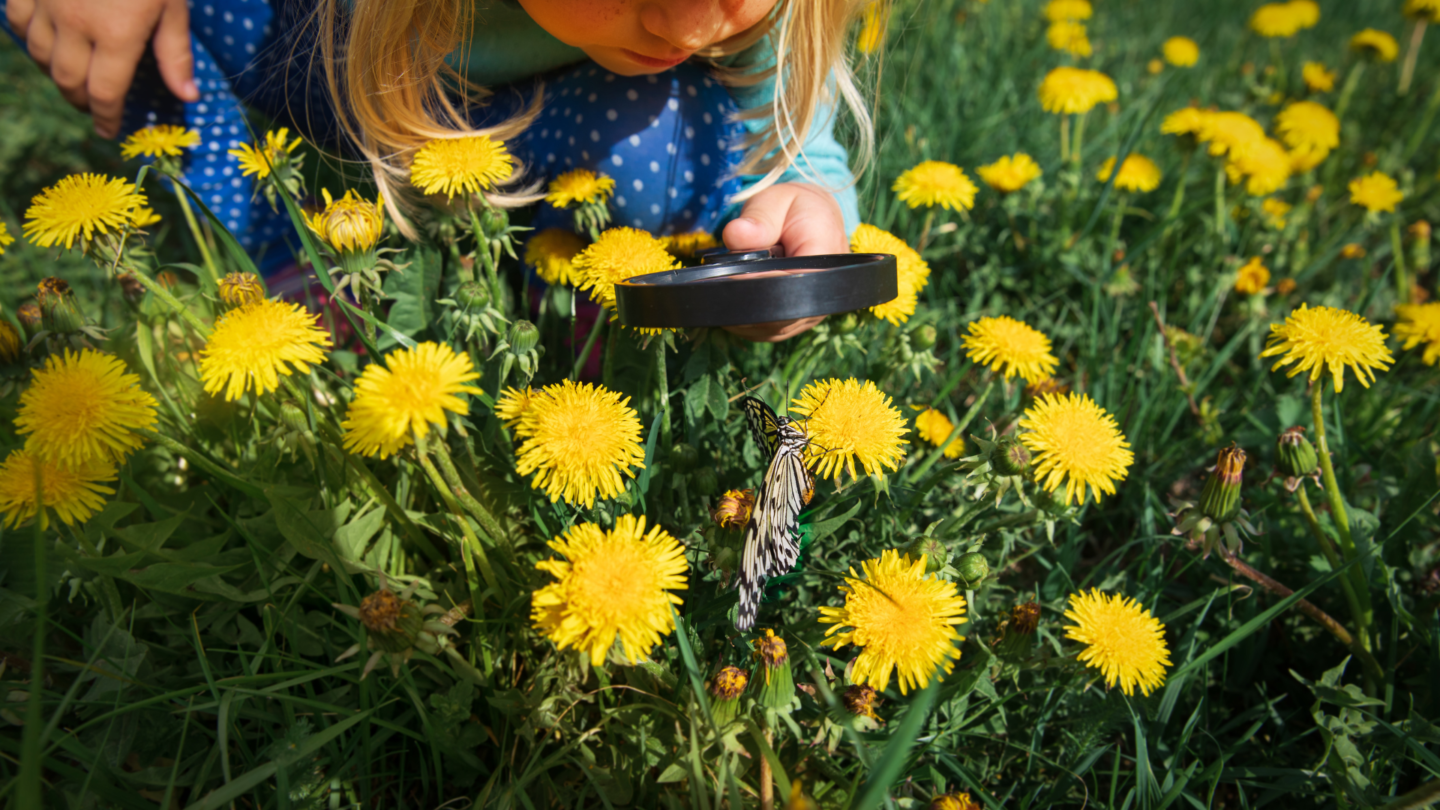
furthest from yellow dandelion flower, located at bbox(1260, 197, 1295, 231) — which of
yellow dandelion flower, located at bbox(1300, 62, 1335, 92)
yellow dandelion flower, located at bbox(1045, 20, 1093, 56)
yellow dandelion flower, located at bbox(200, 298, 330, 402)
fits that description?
yellow dandelion flower, located at bbox(200, 298, 330, 402)

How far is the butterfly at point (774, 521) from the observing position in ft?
2.74

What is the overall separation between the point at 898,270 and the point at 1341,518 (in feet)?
2.59

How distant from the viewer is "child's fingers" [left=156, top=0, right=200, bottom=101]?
172 centimetres

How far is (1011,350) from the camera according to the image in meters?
1.23

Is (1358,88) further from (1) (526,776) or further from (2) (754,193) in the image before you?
(1) (526,776)

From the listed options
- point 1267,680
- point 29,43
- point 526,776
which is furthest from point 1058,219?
point 29,43

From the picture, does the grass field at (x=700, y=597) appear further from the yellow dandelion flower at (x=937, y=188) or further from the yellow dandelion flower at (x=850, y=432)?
the yellow dandelion flower at (x=937, y=188)

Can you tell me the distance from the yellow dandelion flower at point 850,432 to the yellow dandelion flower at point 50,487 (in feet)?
2.98

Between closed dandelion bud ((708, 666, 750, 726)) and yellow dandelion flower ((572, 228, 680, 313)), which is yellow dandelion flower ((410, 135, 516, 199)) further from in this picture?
closed dandelion bud ((708, 666, 750, 726))

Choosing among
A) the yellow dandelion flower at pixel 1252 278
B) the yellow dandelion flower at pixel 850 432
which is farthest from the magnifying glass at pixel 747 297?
the yellow dandelion flower at pixel 1252 278

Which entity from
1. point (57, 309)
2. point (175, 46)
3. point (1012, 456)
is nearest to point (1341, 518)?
point (1012, 456)

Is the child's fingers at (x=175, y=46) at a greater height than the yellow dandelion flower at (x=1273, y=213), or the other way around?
the child's fingers at (x=175, y=46)

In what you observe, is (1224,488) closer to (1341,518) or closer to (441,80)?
(1341,518)

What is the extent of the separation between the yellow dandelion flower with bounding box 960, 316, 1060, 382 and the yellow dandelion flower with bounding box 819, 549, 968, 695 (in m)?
0.44
